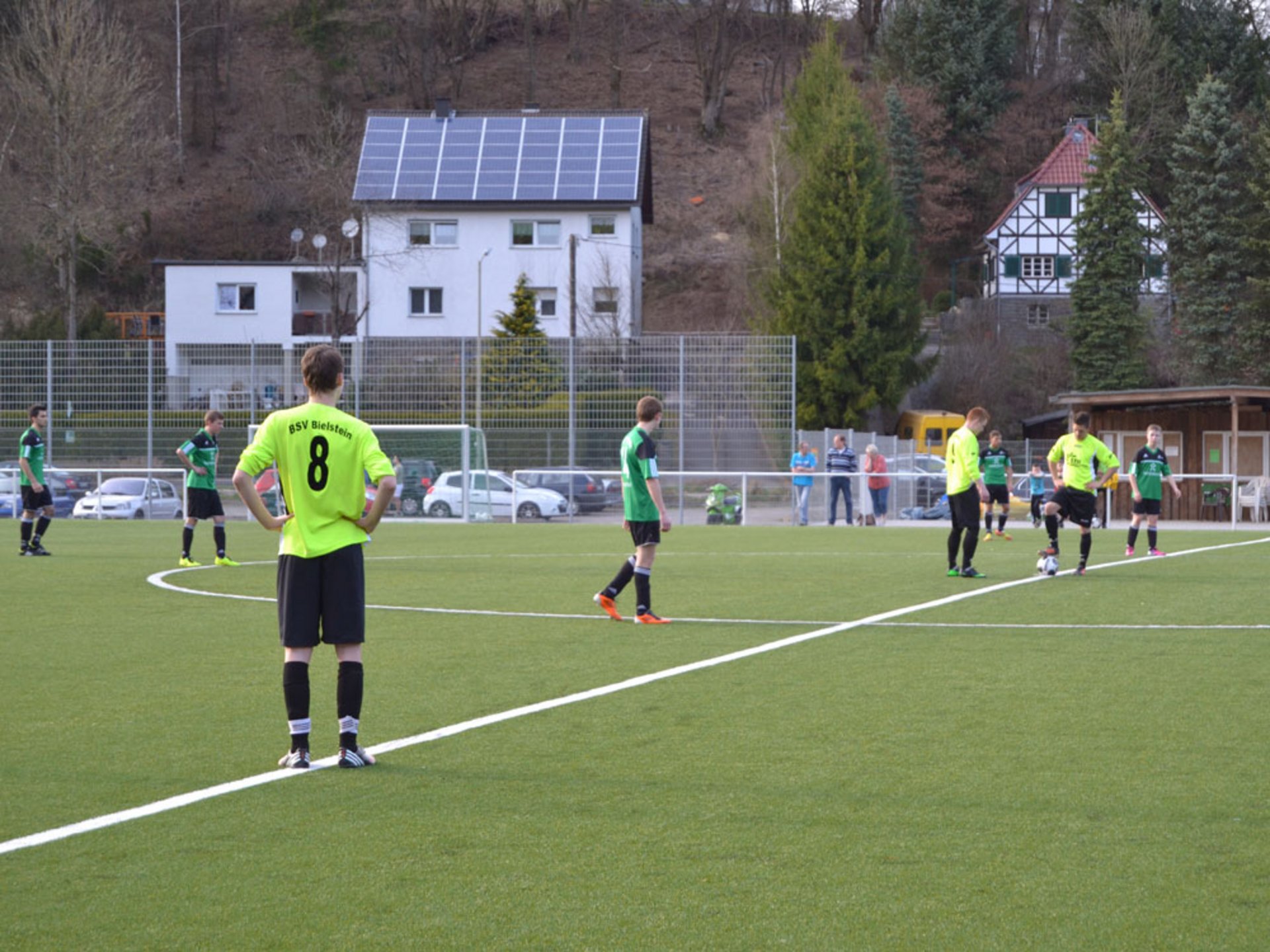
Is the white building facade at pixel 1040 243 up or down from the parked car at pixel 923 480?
up

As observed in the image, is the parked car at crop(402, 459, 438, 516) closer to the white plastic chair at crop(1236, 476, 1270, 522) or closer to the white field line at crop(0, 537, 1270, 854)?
the white field line at crop(0, 537, 1270, 854)

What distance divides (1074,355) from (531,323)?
73.2 ft

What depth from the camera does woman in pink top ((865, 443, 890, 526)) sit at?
32812mm

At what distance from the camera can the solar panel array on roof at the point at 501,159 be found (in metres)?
61.6

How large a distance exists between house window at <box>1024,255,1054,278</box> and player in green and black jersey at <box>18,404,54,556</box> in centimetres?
5795

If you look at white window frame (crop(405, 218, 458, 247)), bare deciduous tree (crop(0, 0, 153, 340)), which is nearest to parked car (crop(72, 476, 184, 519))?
bare deciduous tree (crop(0, 0, 153, 340))

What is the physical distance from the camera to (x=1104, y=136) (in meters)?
62.4

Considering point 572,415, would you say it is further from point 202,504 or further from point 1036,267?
point 1036,267

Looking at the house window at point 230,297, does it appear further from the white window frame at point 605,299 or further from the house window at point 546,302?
the white window frame at point 605,299

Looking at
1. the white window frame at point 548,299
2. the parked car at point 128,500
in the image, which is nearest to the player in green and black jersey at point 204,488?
the parked car at point 128,500

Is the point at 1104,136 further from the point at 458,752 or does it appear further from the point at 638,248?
the point at 458,752

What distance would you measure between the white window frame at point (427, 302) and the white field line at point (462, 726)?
4880 centimetres

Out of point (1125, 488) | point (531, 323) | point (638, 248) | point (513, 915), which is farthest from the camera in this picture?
point (638, 248)

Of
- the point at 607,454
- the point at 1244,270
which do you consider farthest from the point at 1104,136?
the point at 607,454
